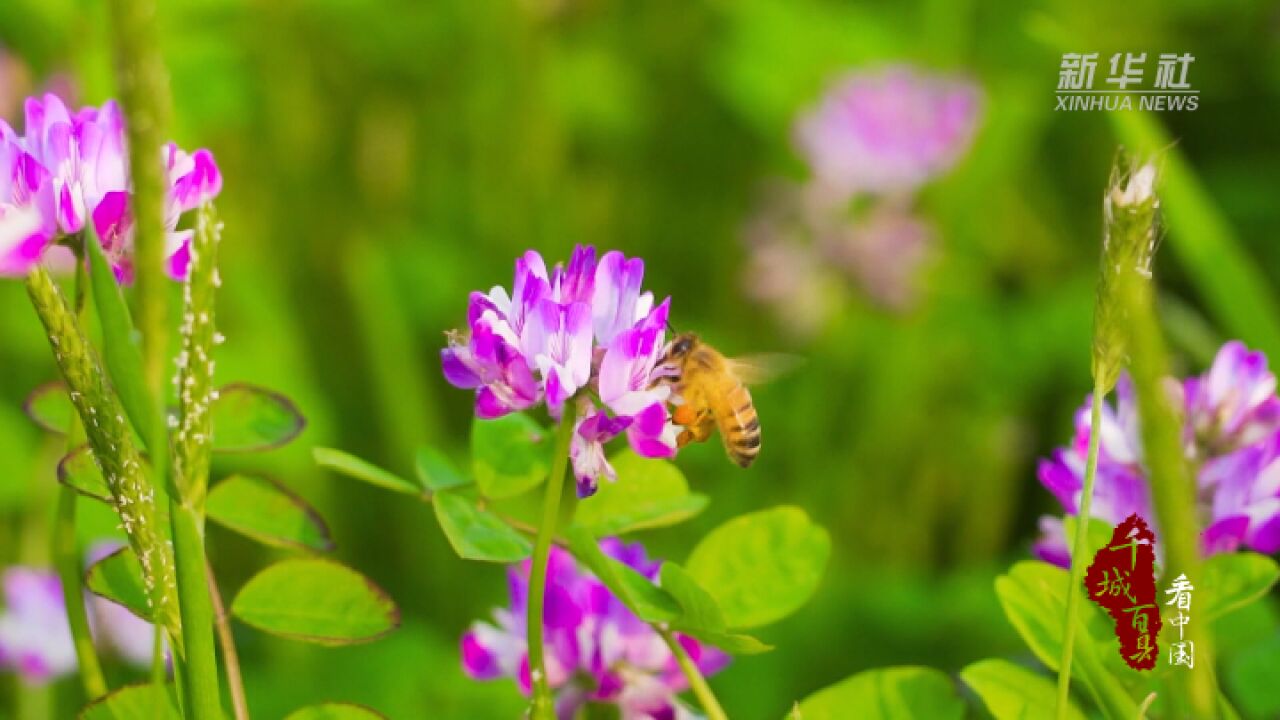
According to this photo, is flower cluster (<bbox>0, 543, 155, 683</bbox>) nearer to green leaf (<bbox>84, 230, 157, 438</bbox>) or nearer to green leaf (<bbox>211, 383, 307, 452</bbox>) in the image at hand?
green leaf (<bbox>211, 383, 307, 452</bbox>)

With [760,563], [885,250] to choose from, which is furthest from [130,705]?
[885,250]

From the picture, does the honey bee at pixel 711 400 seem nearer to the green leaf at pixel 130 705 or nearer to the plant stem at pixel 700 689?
the plant stem at pixel 700 689

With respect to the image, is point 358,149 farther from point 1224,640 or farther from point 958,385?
point 1224,640

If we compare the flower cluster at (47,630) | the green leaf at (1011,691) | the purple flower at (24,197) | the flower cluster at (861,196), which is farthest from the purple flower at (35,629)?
the flower cluster at (861,196)

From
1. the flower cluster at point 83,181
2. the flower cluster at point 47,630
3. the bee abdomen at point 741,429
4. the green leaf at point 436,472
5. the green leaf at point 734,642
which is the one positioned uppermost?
the flower cluster at point 83,181

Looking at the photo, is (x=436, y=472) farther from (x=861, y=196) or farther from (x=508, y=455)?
(x=861, y=196)
